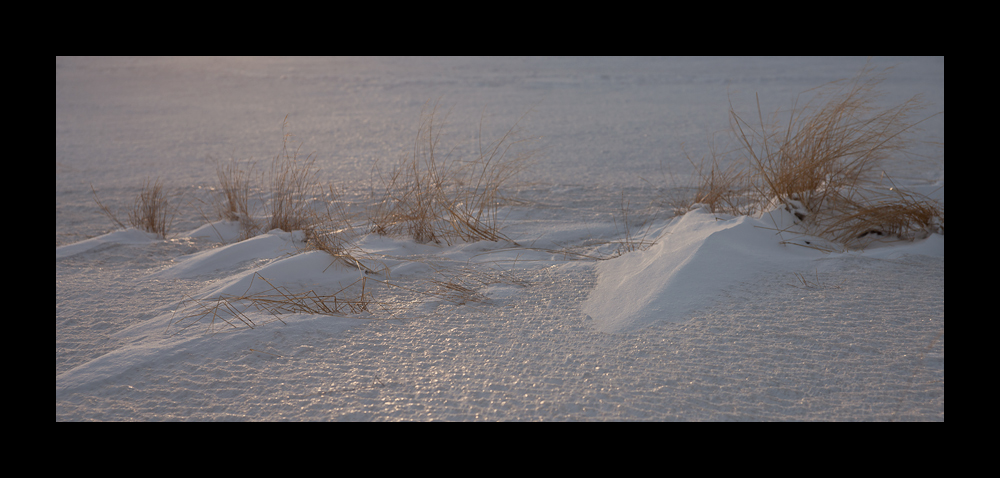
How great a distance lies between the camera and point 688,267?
2.05 meters

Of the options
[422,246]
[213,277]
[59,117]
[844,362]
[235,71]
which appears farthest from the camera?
[235,71]

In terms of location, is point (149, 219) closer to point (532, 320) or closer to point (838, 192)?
point (532, 320)

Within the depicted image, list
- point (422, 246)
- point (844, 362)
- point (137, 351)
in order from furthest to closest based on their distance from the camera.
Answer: point (422, 246) → point (137, 351) → point (844, 362)

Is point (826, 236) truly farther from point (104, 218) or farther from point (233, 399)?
point (104, 218)

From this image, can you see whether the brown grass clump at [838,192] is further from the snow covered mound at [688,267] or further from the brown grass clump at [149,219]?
the brown grass clump at [149,219]

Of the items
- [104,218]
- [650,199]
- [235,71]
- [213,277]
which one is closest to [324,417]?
[213,277]

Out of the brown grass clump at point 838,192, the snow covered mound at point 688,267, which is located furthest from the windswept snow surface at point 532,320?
the brown grass clump at point 838,192

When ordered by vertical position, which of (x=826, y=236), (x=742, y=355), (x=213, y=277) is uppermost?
(x=826, y=236)

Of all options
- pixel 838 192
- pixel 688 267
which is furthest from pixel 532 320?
pixel 838 192

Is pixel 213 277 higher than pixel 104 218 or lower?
lower

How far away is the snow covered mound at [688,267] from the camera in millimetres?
1854

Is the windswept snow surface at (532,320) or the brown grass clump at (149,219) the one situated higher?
the brown grass clump at (149,219)

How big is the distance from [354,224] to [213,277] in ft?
2.60

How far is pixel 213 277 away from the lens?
2367 millimetres
